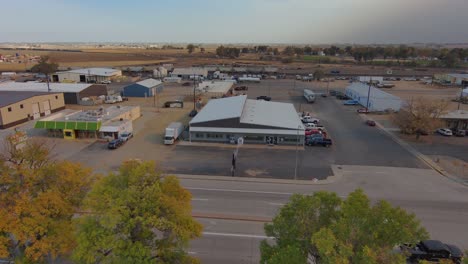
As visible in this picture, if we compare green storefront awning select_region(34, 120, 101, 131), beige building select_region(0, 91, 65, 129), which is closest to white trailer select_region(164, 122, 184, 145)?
green storefront awning select_region(34, 120, 101, 131)

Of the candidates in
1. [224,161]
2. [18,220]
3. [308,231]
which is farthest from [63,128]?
[308,231]

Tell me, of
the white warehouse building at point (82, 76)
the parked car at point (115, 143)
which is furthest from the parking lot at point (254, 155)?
the white warehouse building at point (82, 76)

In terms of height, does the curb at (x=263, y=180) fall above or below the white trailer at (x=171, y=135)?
below

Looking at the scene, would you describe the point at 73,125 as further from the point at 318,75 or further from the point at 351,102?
Answer: the point at 318,75

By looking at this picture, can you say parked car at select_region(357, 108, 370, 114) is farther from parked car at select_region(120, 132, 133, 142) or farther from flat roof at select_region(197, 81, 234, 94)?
parked car at select_region(120, 132, 133, 142)

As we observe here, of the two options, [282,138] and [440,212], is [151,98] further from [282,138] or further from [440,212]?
[440,212]

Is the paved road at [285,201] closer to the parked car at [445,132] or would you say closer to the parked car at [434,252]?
the parked car at [434,252]
